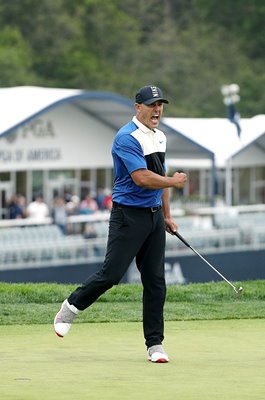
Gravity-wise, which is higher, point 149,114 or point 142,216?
point 149,114


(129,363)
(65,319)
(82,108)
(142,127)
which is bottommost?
(129,363)

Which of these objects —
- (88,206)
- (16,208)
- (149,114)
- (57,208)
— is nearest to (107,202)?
(88,206)

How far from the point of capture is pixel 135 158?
8391mm

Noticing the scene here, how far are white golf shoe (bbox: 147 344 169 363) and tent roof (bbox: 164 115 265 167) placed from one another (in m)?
31.3

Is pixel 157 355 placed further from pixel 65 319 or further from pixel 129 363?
pixel 65 319

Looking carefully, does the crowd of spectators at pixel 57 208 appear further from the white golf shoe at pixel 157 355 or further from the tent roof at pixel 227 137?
the white golf shoe at pixel 157 355

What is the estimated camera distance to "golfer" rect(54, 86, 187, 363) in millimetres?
8398

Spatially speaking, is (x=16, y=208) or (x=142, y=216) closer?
(x=142, y=216)

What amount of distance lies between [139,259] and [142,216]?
31 cm

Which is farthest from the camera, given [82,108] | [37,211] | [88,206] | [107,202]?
[82,108]

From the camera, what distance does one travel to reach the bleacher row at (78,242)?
28688 mm

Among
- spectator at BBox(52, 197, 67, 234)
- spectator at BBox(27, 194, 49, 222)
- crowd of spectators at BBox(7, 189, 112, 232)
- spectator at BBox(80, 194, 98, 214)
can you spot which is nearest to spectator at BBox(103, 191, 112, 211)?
crowd of spectators at BBox(7, 189, 112, 232)

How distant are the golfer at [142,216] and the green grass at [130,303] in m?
1.58

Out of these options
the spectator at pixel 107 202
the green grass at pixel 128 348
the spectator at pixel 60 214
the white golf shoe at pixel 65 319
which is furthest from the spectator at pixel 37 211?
the white golf shoe at pixel 65 319
